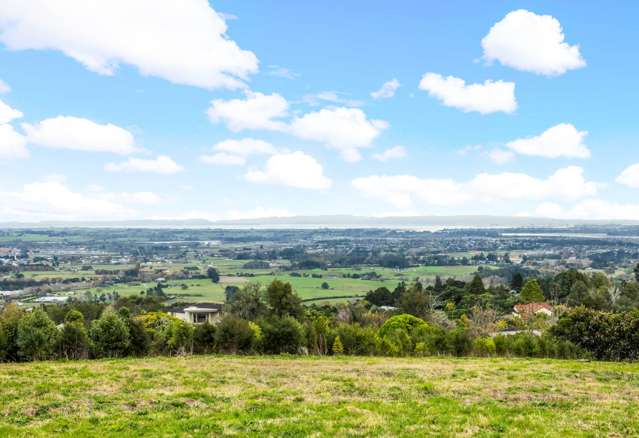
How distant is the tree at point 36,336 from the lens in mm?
30766

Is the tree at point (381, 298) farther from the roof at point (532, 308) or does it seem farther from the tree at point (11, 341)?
the tree at point (11, 341)

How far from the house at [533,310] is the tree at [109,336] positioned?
158ft

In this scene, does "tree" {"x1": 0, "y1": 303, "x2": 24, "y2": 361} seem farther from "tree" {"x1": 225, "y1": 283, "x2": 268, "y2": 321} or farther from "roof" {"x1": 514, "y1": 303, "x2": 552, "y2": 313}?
"roof" {"x1": 514, "y1": 303, "x2": 552, "y2": 313}

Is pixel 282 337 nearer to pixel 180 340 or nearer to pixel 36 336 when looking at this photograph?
pixel 180 340

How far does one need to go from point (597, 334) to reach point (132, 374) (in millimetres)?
30160

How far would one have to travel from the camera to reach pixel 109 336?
3278 centimetres

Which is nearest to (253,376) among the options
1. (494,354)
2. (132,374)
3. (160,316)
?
(132,374)

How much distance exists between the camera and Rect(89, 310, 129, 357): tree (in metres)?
32.7

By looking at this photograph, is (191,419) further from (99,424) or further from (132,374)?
(132,374)

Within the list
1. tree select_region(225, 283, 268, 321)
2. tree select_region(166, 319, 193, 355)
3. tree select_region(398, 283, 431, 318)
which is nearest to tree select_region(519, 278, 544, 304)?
tree select_region(398, 283, 431, 318)

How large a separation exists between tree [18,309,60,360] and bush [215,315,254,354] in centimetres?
1049

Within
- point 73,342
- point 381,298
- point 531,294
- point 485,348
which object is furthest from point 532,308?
point 73,342

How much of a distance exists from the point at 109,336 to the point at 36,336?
4.16m

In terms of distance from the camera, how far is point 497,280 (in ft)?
419
